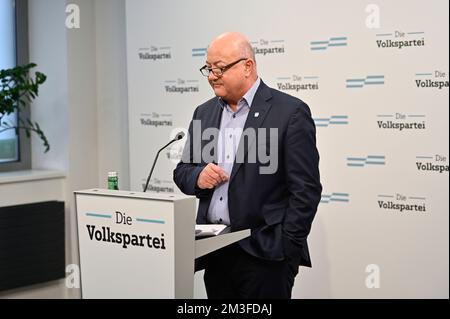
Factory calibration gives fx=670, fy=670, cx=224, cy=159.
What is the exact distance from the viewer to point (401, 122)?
353cm

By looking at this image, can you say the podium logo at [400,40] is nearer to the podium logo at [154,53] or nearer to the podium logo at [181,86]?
the podium logo at [181,86]

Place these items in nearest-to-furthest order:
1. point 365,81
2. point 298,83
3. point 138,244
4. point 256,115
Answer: point 138,244 → point 256,115 → point 365,81 → point 298,83

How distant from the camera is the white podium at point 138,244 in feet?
7.52

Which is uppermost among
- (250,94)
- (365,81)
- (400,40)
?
(400,40)

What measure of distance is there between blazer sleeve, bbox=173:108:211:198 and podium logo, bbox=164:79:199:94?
1.36m

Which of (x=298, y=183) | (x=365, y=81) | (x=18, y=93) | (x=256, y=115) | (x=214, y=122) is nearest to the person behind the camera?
(x=298, y=183)

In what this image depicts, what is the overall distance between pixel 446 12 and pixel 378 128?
26.9 inches

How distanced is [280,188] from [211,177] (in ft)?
0.97

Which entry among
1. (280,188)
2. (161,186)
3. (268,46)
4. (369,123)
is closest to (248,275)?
(280,188)

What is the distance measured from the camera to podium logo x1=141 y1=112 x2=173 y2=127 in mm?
4484

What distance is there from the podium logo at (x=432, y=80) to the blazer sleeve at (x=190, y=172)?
1.23 meters

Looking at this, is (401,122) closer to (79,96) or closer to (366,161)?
(366,161)

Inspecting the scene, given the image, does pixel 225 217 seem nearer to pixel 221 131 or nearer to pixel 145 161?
pixel 221 131
